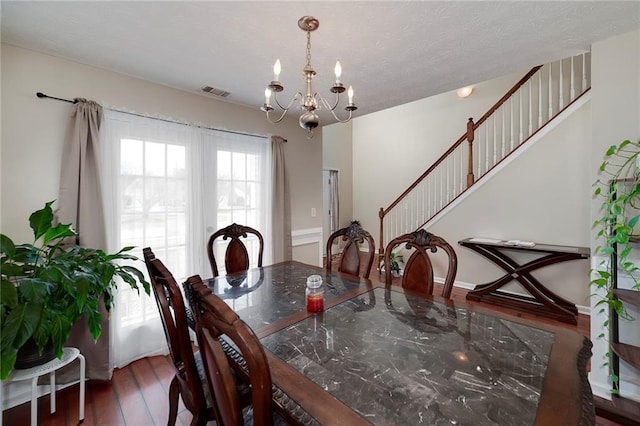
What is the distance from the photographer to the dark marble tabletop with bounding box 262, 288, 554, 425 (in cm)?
74

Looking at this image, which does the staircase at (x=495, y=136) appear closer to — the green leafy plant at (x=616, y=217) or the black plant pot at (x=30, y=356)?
the green leafy plant at (x=616, y=217)

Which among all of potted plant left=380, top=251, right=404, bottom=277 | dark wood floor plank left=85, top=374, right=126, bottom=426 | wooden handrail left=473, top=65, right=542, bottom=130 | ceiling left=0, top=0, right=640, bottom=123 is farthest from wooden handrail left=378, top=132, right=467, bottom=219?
dark wood floor plank left=85, top=374, right=126, bottom=426

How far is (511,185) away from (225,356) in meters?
4.06

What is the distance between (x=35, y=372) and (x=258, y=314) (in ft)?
4.58

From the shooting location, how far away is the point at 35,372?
154 centimetres

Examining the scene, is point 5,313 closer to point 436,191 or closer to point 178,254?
point 178,254

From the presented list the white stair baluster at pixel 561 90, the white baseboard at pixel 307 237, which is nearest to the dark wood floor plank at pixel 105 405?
the white baseboard at pixel 307 237

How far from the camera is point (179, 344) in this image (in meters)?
1.13

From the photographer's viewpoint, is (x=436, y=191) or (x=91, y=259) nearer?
(x=91, y=259)

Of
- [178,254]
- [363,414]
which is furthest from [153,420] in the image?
[363,414]

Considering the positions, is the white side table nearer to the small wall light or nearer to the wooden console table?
the wooden console table

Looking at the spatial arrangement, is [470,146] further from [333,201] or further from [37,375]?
[37,375]

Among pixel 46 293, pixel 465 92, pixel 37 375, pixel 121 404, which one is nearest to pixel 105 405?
pixel 121 404

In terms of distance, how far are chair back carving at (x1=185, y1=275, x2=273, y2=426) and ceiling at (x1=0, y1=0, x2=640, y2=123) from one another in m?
1.57
